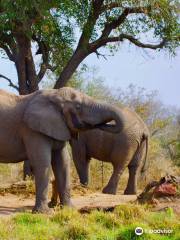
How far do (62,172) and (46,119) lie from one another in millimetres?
1108

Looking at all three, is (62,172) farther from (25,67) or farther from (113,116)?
(25,67)

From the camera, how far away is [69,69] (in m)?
18.8

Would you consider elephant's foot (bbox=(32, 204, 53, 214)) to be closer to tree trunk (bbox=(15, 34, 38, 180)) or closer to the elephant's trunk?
the elephant's trunk

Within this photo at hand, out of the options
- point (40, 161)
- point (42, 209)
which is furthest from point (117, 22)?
point (42, 209)

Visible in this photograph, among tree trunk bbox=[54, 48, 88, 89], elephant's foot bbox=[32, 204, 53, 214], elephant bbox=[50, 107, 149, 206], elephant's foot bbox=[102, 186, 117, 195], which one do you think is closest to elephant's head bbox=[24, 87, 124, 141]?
elephant's foot bbox=[32, 204, 53, 214]

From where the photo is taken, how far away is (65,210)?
9.41 meters

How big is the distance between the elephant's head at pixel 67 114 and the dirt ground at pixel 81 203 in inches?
52.6

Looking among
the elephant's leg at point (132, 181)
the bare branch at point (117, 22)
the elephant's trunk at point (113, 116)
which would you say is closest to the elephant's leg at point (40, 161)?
the elephant's trunk at point (113, 116)

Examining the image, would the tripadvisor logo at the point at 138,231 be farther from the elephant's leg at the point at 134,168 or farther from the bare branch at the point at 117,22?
the bare branch at the point at 117,22

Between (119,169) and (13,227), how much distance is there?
7895 millimetres

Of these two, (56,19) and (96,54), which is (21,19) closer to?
(56,19)

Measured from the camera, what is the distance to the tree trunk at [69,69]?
735 inches

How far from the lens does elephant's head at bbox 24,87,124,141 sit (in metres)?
11.2

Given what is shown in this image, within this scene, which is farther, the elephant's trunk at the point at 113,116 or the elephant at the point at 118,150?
the elephant at the point at 118,150
